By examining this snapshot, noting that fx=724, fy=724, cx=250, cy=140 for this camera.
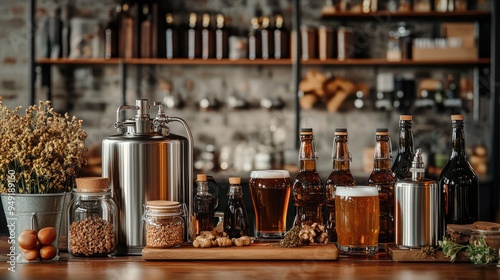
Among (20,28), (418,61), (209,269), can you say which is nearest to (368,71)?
(418,61)

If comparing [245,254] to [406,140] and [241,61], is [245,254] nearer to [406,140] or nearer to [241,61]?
[406,140]

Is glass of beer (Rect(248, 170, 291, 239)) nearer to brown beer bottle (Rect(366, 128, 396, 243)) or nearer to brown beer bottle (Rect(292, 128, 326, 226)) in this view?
brown beer bottle (Rect(292, 128, 326, 226))

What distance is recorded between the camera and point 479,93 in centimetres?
500

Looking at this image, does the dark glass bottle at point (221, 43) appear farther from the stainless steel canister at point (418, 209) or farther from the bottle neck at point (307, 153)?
the stainless steel canister at point (418, 209)

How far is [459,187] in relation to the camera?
1794 millimetres

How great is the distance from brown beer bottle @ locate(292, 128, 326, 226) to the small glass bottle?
0.46ft

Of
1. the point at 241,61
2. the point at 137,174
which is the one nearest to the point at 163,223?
the point at 137,174

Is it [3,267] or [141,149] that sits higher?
[141,149]

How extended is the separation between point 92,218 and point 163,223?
0.56 ft

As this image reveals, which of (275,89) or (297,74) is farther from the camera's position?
(275,89)

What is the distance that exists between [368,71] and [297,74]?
2.20 feet

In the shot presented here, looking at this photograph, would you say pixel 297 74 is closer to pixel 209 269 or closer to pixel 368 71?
pixel 368 71

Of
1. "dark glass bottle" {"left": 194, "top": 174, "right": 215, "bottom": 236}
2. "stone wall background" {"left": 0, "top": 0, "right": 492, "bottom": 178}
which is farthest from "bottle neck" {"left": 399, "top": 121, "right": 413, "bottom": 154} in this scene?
"stone wall background" {"left": 0, "top": 0, "right": 492, "bottom": 178}

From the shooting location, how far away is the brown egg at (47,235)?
66.1 inches
